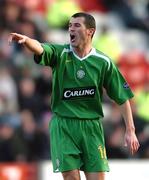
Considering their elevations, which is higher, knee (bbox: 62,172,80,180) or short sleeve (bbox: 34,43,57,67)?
short sleeve (bbox: 34,43,57,67)

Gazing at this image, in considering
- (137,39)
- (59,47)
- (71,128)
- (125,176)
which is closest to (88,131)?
(71,128)

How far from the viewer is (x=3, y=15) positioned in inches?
575

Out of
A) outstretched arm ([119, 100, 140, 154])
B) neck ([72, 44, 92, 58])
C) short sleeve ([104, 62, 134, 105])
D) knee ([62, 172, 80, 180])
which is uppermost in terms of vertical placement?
neck ([72, 44, 92, 58])

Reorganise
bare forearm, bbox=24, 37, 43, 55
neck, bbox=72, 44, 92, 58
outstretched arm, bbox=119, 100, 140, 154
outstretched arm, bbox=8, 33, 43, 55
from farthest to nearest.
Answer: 1. outstretched arm, bbox=119, 100, 140, 154
2. neck, bbox=72, 44, 92, 58
3. bare forearm, bbox=24, 37, 43, 55
4. outstretched arm, bbox=8, 33, 43, 55

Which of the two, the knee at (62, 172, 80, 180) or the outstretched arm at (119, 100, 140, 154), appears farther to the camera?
the outstretched arm at (119, 100, 140, 154)

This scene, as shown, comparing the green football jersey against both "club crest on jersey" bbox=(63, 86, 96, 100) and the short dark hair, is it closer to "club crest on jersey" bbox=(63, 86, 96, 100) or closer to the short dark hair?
"club crest on jersey" bbox=(63, 86, 96, 100)

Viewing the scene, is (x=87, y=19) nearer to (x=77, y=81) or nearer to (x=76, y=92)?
(x=77, y=81)

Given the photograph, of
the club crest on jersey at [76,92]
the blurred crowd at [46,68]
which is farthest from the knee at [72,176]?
the blurred crowd at [46,68]

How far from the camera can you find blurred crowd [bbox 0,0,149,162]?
497 inches

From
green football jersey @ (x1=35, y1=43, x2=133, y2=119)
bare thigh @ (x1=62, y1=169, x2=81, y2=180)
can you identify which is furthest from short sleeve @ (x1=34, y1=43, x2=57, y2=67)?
bare thigh @ (x1=62, y1=169, x2=81, y2=180)

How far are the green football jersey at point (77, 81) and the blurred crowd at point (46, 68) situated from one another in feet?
13.4

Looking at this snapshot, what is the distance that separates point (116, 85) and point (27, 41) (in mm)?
1232

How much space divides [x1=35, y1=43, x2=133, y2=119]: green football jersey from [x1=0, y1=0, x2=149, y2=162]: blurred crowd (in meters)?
4.10

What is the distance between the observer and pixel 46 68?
13.8m
